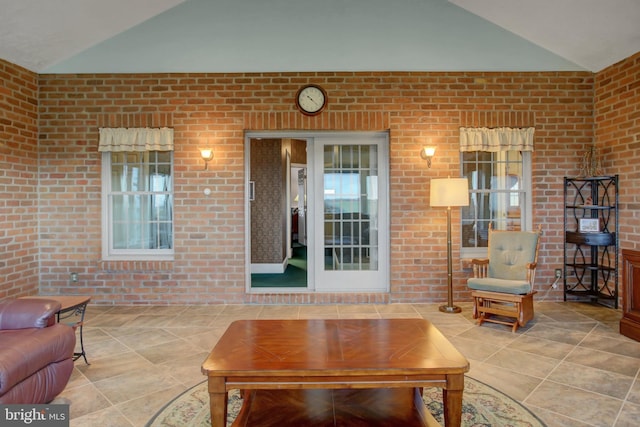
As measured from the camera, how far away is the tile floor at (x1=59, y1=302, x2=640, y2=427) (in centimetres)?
245

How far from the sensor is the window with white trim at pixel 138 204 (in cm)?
497

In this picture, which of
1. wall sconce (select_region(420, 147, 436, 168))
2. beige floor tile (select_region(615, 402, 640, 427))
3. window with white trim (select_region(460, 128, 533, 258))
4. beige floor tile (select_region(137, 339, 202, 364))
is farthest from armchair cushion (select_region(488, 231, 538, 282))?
beige floor tile (select_region(137, 339, 202, 364))

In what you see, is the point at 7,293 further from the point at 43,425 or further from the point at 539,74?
the point at 539,74

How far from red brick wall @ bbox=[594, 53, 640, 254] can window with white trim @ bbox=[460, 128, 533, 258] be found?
3.04ft

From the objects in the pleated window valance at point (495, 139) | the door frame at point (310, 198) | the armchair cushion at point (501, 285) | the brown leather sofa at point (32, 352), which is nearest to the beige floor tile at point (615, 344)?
the armchair cushion at point (501, 285)

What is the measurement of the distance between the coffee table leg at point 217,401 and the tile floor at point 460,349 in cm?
68

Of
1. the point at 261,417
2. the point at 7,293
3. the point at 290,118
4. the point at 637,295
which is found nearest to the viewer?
the point at 261,417

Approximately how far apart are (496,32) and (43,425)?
18.4 ft

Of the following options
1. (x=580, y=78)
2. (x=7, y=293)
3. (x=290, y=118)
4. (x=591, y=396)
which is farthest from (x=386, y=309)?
→ (x=7, y=293)

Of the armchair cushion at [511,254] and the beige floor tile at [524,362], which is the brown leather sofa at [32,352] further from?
the armchair cushion at [511,254]

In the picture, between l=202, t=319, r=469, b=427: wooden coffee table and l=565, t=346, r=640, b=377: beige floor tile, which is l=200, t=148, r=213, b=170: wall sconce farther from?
l=565, t=346, r=640, b=377: beige floor tile

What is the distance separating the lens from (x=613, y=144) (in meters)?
4.57

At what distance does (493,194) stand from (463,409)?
3.35 m

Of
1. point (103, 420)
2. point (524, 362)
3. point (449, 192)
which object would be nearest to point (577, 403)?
point (524, 362)
